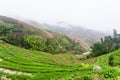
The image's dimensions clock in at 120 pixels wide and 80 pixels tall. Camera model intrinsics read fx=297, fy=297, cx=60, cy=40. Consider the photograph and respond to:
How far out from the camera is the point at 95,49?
436 feet

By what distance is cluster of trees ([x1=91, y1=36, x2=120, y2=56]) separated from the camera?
13162cm

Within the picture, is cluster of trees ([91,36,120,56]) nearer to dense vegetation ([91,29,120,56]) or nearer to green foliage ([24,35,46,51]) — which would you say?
dense vegetation ([91,29,120,56])

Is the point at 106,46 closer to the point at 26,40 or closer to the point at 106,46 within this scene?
the point at 106,46

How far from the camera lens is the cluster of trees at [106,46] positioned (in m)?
132

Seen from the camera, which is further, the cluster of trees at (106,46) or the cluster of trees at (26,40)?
the cluster of trees at (26,40)

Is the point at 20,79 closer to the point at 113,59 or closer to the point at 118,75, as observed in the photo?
the point at 118,75

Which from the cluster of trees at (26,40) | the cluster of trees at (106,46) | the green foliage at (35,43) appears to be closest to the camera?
the cluster of trees at (106,46)

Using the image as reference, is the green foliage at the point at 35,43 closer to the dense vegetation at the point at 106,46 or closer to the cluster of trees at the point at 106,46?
the cluster of trees at the point at 106,46

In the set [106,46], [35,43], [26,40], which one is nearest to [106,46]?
[106,46]

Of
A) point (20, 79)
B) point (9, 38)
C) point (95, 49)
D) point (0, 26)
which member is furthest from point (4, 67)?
point (0, 26)

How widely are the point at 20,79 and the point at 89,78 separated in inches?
1127

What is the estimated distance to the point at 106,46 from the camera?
5556 inches

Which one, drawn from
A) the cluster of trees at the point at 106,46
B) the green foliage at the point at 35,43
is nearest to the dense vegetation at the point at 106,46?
the cluster of trees at the point at 106,46

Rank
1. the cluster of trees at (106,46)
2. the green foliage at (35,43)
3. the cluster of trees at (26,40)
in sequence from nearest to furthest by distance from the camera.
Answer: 1. the cluster of trees at (106,46)
2. the cluster of trees at (26,40)
3. the green foliage at (35,43)
